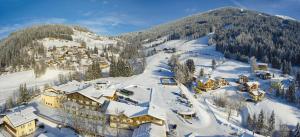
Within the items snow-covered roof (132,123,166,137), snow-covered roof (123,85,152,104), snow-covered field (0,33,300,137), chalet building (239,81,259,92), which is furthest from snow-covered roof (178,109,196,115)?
chalet building (239,81,259,92)

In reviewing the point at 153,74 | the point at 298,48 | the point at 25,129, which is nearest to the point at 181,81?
the point at 153,74

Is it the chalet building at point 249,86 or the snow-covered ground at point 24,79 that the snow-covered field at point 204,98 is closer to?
the snow-covered ground at point 24,79

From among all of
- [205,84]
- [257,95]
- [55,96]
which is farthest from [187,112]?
[257,95]

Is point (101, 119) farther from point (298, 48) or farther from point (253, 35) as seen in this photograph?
point (253, 35)

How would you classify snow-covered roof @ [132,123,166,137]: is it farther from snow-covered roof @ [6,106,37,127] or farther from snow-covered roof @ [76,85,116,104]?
snow-covered roof @ [6,106,37,127]

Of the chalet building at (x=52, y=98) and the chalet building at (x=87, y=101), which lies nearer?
the chalet building at (x=87, y=101)

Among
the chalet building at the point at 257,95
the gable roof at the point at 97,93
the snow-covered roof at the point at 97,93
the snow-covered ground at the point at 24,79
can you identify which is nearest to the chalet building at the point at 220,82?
the chalet building at the point at 257,95

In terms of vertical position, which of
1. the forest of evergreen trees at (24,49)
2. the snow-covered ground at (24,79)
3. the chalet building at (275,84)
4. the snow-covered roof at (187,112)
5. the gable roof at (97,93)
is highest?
the forest of evergreen trees at (24,49)

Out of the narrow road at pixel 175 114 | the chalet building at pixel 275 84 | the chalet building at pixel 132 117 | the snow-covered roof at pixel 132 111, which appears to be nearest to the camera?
the chalet building at pixel 132 117

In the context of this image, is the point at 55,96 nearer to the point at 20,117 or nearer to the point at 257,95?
the point at 20,117
